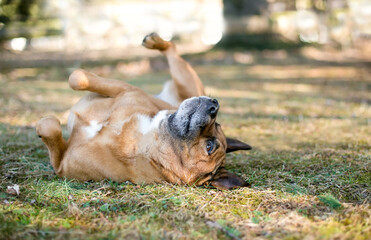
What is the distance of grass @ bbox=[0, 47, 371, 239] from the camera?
8.27 ft

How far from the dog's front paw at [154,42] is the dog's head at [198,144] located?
6.36ft

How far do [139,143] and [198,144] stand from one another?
610mm

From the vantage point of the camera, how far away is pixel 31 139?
4910 mm

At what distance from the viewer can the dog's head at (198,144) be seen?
333 cm

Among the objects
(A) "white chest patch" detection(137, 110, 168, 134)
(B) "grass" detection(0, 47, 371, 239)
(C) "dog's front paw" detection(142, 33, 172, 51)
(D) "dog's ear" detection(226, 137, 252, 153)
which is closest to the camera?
(B) "grass" detection(0, 47, 371, 239)

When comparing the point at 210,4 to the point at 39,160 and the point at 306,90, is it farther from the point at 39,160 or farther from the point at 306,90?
the point at 39,160

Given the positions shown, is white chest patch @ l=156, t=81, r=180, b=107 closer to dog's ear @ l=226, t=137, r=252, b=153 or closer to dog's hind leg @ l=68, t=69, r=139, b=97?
dog's hind leg @ l=68, t=69, r=139, b=97

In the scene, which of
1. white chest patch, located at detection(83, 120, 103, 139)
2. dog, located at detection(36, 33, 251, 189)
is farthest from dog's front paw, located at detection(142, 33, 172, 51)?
white chest patch, located at detection(83, 120, 103, 139)

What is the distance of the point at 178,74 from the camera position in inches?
200

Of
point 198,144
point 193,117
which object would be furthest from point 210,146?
point 193,117

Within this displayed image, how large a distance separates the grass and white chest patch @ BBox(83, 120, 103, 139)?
0.52 meters

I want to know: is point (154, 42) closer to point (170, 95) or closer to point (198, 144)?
point (170, 95)

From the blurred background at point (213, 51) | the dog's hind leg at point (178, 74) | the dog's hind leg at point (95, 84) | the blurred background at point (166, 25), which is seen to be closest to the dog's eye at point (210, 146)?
the dog's hind leg at point (95, 84)

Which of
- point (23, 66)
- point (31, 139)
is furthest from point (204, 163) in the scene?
point (23, 66)
